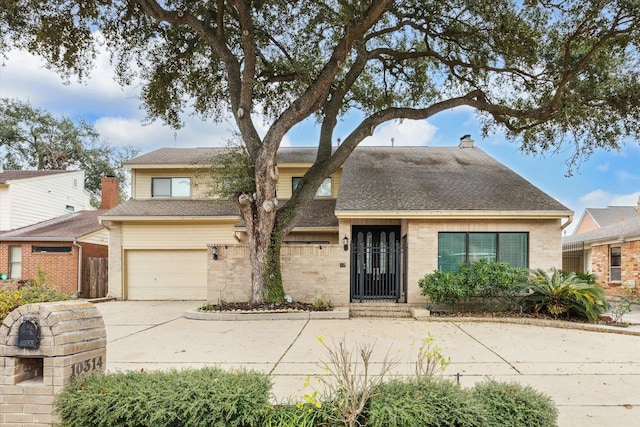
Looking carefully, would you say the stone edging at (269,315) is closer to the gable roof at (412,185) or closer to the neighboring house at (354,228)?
the neighboring house at (354,228)

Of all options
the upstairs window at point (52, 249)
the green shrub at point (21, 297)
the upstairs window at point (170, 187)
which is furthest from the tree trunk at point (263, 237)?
the upstairs window at point (52, 249)

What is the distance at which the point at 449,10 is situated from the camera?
1298cm

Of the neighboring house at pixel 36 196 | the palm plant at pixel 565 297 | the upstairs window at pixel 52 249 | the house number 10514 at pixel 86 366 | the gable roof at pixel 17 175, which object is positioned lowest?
the palm plant at pixel 565 297

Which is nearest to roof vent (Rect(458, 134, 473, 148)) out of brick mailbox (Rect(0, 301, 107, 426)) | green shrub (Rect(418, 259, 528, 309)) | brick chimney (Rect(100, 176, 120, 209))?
green shrub (Rect(418, 259, 528, 309))

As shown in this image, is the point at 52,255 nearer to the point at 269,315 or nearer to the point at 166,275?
the point at 166,275

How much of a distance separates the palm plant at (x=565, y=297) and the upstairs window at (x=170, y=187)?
12989 millimetres

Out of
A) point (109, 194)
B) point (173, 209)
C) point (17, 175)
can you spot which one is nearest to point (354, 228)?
point (173, 209)

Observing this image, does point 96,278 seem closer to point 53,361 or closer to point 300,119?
point 300,119

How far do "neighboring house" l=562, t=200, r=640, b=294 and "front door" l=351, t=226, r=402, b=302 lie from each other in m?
9.30

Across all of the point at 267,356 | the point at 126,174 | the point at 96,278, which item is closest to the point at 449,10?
the point at 267,356

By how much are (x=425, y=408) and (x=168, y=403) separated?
207 cm

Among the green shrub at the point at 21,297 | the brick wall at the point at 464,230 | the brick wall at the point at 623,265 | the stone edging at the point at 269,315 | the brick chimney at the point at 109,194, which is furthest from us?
the brick chimney at the point at 109,194

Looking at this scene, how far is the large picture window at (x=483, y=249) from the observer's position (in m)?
12.9

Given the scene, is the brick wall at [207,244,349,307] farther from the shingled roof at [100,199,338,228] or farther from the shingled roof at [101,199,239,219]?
the shingled roof at [101,199,239,219]
